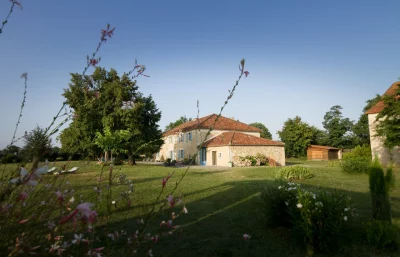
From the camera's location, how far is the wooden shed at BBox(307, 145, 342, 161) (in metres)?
45.3

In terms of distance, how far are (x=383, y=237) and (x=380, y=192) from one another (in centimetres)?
119

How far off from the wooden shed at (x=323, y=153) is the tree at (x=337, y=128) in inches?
319

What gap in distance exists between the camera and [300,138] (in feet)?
161

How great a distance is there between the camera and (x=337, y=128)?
2202 inches

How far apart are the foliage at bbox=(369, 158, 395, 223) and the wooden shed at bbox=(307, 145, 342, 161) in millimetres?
43731

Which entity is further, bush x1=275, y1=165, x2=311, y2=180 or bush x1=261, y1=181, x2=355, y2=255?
bush x1=275, y1=165, x2=311, y2=180

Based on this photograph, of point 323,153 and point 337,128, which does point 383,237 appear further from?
point 337,128

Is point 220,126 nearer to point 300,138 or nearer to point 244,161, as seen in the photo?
point 244,161

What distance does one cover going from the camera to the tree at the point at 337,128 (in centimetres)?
5409

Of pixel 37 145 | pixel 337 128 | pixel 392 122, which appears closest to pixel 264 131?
pixel 337 128

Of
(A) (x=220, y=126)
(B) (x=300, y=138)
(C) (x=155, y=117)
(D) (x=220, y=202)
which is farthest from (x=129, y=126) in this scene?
(B) (x=300, y=138)

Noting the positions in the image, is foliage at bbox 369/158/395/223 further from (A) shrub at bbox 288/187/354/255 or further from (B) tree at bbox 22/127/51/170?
(B) tree at bbox 22/127/51/170

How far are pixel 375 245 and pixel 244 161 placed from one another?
22.5 meters

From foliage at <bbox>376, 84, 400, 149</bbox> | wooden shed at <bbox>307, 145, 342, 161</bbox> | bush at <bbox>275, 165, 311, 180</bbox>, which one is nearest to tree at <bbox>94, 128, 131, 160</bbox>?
bush at <bbox>275, 165, 311, 180</bbox>
